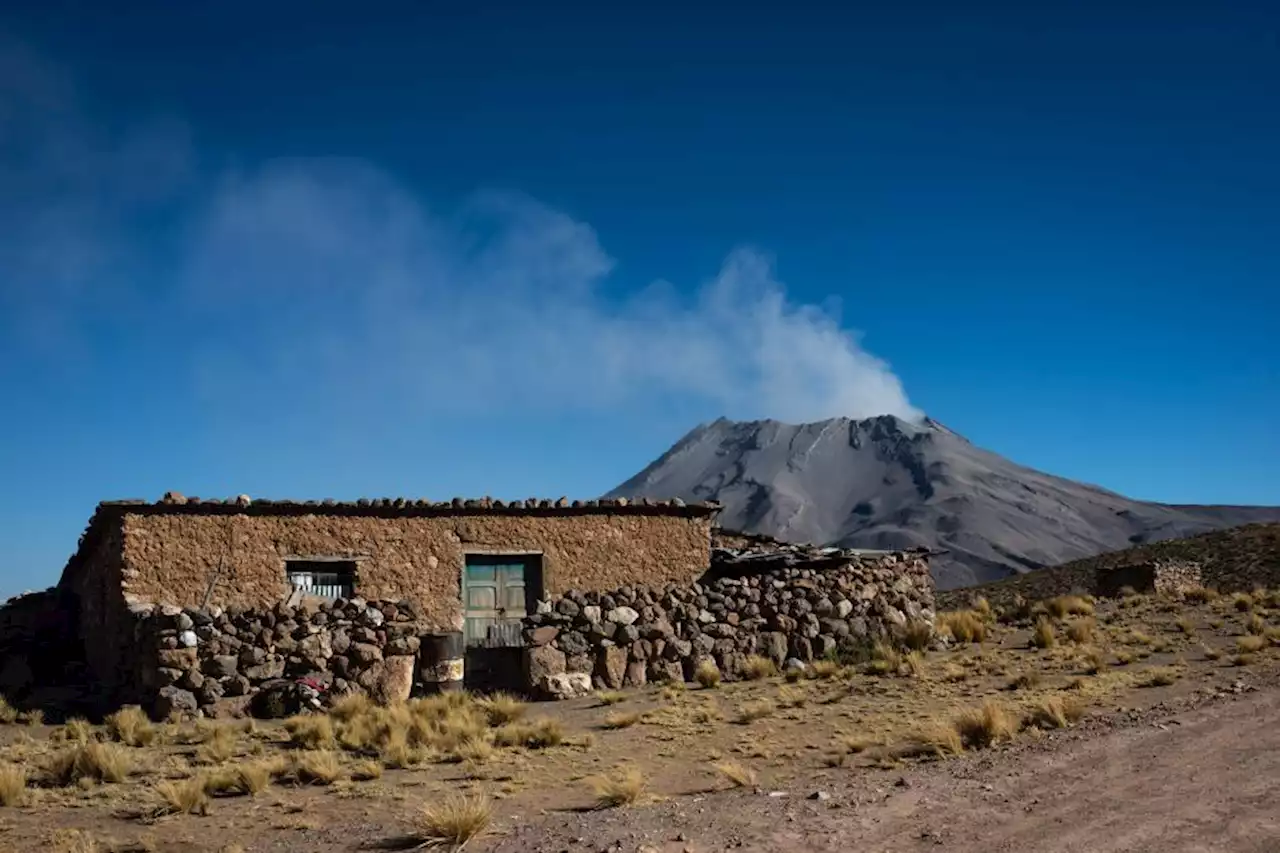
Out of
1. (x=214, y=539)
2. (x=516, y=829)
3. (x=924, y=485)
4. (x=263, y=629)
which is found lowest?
(x=516, y=829)

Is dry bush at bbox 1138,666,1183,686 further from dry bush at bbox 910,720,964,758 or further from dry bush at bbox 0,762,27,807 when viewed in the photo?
dry bush at bbox 0,762,27,807

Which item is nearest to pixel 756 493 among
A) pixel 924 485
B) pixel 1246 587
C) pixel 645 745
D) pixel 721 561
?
pixel 924 485

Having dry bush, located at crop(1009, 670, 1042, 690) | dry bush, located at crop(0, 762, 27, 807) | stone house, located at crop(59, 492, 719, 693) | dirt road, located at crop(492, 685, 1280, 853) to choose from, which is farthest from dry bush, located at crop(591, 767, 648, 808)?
stone house, located at crop(59, 492, 719, 693)

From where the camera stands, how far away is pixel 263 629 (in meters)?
15.7

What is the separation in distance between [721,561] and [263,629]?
8.89 metres

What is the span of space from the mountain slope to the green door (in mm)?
67816

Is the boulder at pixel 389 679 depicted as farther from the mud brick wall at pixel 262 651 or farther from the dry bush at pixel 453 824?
the dry bush at pixel 453 824

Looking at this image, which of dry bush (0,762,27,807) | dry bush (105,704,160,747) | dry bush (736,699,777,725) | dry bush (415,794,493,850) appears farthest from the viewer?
dry bush (736,699,777,725)

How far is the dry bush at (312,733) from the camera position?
12461mm

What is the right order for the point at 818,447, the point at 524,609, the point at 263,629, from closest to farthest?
1. the point at 263,629
2. the point at 524,609
3. the point at 818,447

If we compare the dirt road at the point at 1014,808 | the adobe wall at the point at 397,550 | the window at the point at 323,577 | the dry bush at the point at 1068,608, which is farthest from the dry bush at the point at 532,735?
the dry bush at the point at 1068,608

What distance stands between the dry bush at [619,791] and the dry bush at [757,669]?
264 inches

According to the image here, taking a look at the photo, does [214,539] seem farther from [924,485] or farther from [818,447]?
[818,447]

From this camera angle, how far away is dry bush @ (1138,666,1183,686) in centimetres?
1396
